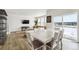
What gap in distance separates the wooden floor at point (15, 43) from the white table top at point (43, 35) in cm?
23

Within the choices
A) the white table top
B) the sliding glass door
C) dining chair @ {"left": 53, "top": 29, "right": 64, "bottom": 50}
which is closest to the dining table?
the white table top

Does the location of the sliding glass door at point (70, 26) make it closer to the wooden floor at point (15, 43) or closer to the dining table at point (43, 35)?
the dining table at point (43, 35)

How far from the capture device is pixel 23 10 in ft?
6.75

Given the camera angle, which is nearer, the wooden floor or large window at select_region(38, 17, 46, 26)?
the wooden floor

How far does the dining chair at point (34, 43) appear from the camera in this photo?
6.75ft

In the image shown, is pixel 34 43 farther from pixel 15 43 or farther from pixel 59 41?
pixel 59 41

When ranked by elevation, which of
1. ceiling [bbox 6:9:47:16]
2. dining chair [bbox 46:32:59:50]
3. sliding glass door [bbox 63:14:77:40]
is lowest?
dining chair [bbox 46:32:59:50]

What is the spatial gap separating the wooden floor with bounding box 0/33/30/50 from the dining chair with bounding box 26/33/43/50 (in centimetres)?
8

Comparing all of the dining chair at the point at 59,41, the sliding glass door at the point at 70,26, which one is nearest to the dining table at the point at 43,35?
the dining chair at the point at 59,41

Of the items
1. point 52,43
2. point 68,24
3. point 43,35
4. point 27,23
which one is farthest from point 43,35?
point 68,24

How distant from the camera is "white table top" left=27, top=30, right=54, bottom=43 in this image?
6.89ft

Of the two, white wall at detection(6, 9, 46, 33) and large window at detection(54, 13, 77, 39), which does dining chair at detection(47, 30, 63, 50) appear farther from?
white wall at detection(6, 9, 46, 33)
